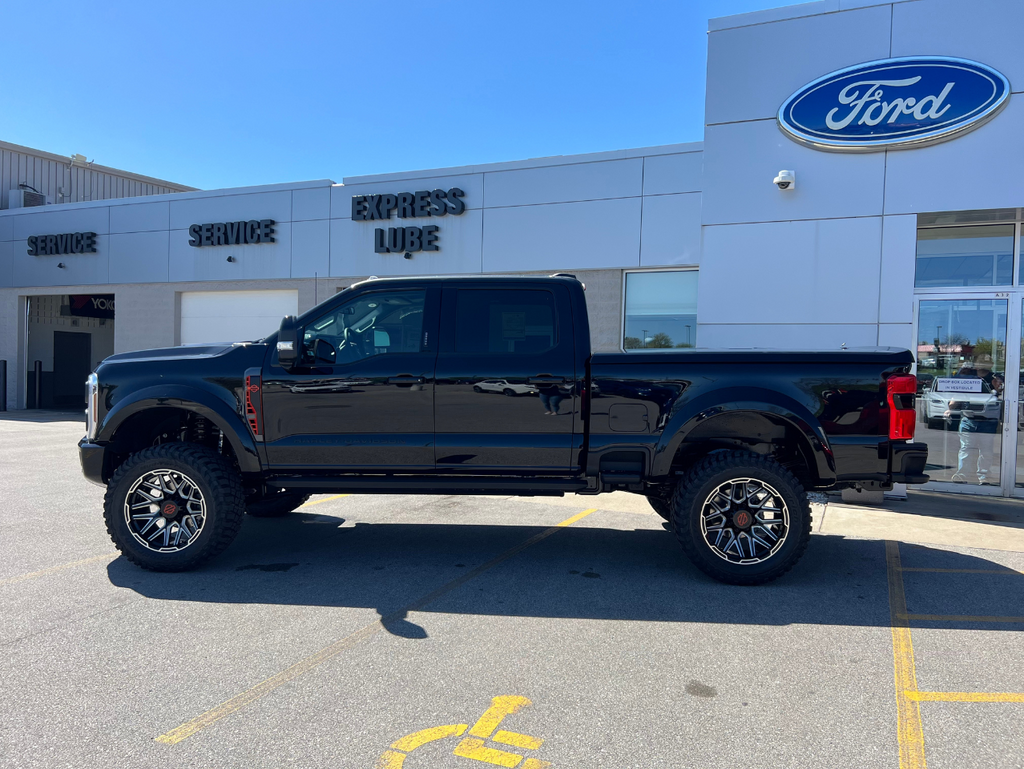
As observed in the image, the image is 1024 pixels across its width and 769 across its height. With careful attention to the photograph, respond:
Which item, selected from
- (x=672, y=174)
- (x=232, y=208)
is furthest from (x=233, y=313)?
(x=672, y=174)

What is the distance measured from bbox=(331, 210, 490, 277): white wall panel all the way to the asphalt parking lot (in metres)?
9.12

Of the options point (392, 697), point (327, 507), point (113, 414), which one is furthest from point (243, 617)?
point (327, 507)

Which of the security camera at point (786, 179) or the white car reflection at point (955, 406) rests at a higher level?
the security camera at point (786, 179)

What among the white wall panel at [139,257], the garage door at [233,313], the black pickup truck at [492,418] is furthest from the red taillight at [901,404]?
the white wall panel at [139,257]

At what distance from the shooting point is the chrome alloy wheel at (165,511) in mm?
5344

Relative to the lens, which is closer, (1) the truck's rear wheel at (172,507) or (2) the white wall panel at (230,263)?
(1) the truck's rear wheel at (172,507)

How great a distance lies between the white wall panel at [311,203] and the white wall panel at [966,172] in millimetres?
11389

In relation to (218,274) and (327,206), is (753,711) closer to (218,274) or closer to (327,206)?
(327,206)

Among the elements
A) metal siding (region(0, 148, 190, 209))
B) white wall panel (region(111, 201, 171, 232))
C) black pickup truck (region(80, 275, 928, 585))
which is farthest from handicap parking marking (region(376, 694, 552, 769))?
metal siding (region(0, 148, 190, 209))

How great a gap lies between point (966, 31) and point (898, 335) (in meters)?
3.51

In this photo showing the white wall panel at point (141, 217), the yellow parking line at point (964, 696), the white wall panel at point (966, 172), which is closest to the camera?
the yellow parking line at point (964, 696)

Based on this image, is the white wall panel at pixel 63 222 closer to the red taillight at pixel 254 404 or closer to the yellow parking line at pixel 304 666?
the red taillight at pixel 254 404

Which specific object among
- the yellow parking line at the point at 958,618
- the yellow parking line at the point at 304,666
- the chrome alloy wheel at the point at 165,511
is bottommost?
the yellow parking line at the point at 304,666

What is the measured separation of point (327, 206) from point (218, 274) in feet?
11.7
